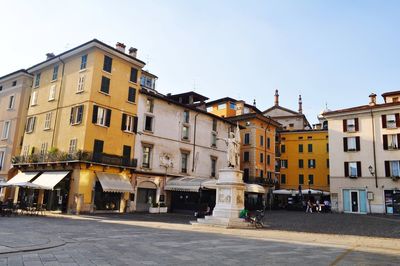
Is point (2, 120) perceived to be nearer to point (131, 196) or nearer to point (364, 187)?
point (131, 196)

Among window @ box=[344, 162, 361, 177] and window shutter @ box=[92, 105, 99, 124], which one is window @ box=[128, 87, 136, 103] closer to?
window shutter @ box=[92, 105, 99, 124]

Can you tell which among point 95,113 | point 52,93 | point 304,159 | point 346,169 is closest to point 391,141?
point 346,169

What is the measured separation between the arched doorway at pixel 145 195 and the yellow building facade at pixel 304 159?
33.8m

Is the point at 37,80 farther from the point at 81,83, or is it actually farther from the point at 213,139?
the point at 213,139

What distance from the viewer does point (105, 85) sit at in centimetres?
3036

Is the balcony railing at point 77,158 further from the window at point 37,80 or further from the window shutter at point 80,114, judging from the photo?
the window at point 37,80

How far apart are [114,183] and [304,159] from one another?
4052 cm

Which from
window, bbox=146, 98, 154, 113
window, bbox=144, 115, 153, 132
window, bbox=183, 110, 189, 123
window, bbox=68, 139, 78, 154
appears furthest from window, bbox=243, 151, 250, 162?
window, bbox=68, 139, 78, 154

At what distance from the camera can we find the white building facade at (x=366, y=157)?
39.0m

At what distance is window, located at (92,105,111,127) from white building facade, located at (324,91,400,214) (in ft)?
95.1

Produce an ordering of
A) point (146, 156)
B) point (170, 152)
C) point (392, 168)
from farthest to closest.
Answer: point (392, 168) → point (170, 152) → point (146, 156)

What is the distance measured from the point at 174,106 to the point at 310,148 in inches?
1244

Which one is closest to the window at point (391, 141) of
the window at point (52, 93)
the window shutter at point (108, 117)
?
the window shutter at point (108, 117)

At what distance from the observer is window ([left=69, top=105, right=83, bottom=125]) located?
2911cm
